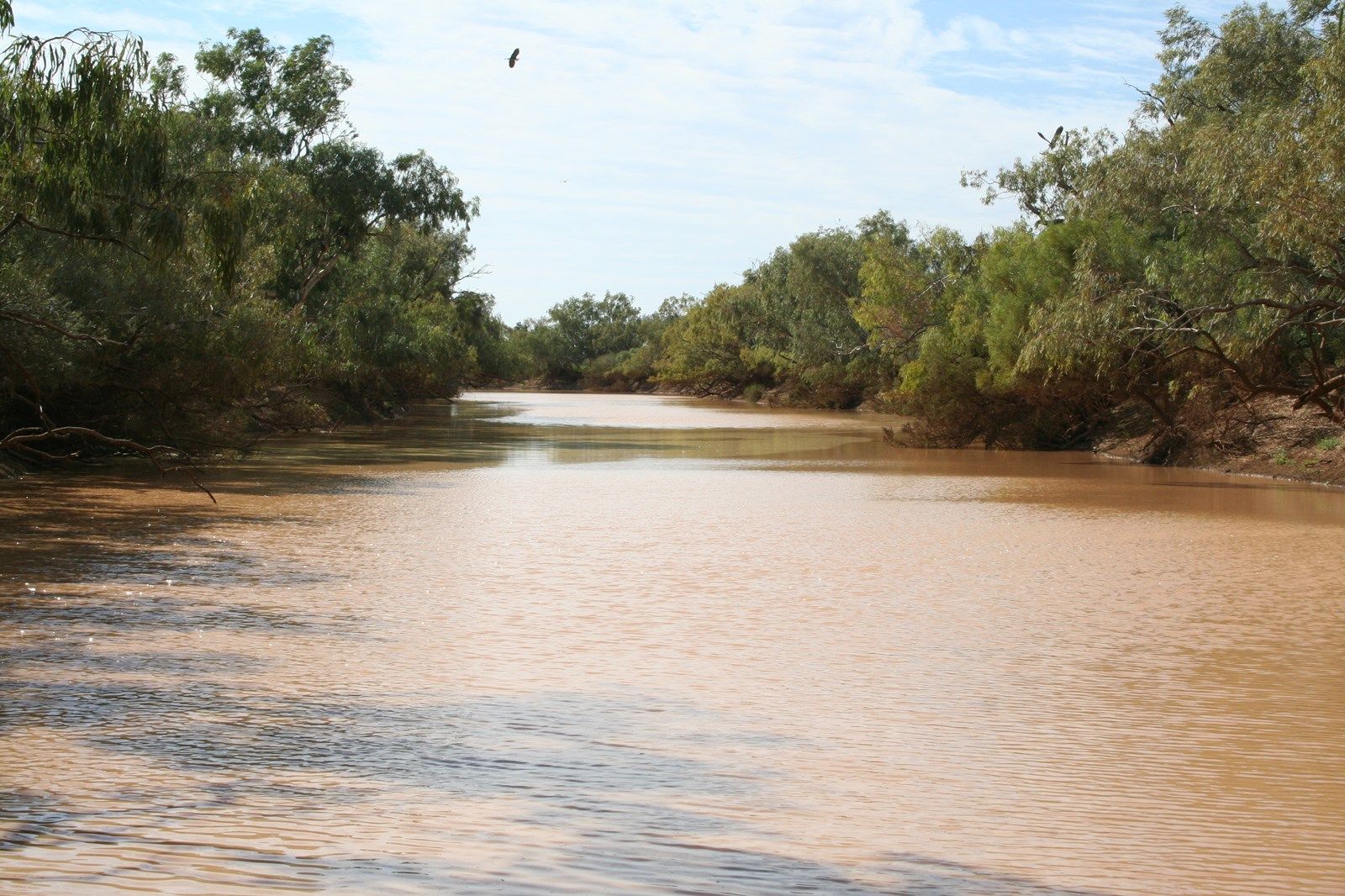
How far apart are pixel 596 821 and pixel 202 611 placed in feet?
18.9

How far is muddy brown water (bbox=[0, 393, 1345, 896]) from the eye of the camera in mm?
5355

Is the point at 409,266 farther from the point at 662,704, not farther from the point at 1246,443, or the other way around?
the point at 662,704

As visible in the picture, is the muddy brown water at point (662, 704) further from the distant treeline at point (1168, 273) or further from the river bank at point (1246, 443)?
the river bank at point (1246, 443)

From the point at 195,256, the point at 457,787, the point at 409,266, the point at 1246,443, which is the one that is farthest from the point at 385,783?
the point at 409,266

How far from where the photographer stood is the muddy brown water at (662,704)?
17.6 ft

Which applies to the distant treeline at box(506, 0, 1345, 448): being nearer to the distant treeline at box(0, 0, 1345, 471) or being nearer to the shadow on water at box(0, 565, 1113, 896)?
the distant treeline at box(0, 0, 1345, 471)

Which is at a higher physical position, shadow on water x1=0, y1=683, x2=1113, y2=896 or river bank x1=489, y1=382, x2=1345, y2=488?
river bank x1=489, y1=382, x2=1345, y2=488

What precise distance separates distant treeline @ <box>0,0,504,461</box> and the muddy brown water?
7.36 feet

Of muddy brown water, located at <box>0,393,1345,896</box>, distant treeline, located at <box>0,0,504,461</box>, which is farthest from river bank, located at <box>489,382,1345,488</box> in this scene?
distant treeline, located at <box>0,0,504,461</box>

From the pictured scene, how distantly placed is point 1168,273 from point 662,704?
19.5m

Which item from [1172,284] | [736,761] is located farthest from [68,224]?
[1172,284]

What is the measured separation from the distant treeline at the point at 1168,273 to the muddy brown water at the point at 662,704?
5399 millimetres

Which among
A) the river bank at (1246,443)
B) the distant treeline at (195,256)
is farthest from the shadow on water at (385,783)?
the river bank at (1246,443)

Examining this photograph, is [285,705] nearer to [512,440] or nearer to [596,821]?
[596,821]
